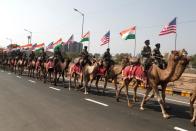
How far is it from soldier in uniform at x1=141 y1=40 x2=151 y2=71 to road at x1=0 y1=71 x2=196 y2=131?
70.2 inches

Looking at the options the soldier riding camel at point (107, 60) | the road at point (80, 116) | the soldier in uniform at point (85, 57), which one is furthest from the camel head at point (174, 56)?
the soldier in uniform at point (85, 57)

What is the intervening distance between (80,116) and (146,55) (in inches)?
186

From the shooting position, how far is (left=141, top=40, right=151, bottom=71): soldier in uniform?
49.8 feet

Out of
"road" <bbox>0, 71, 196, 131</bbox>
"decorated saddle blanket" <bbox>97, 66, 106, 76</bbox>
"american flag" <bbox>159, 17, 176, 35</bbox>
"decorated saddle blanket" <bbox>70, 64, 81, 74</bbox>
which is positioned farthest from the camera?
"american flag" <bbox>159, 17, 176, 35</bbox>

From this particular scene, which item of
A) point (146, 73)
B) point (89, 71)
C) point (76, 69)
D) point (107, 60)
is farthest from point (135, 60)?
point (76, 69)

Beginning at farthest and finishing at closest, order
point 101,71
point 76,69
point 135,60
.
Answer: point 76,69
point 101,71
point 135,60

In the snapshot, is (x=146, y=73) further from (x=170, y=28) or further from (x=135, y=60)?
(x=170, y=28)

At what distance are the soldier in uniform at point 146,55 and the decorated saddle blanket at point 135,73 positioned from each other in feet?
1.36

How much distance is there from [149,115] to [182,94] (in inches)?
419

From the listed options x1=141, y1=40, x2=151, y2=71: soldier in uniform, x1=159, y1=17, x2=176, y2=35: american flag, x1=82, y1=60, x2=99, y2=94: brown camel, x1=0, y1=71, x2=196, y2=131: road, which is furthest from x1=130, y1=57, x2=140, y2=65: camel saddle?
x1=159, y1=17, x2=176, y2=35: american flag

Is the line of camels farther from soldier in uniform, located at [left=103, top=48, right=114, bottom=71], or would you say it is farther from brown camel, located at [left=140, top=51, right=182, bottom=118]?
soldier in uniform, located at [left=103, top=48, right=114, bottom=71]

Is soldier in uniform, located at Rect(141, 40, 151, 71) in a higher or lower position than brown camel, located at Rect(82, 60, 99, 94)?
higher

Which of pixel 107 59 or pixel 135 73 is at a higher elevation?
pixel 107 59

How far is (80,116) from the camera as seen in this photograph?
12.7 m
